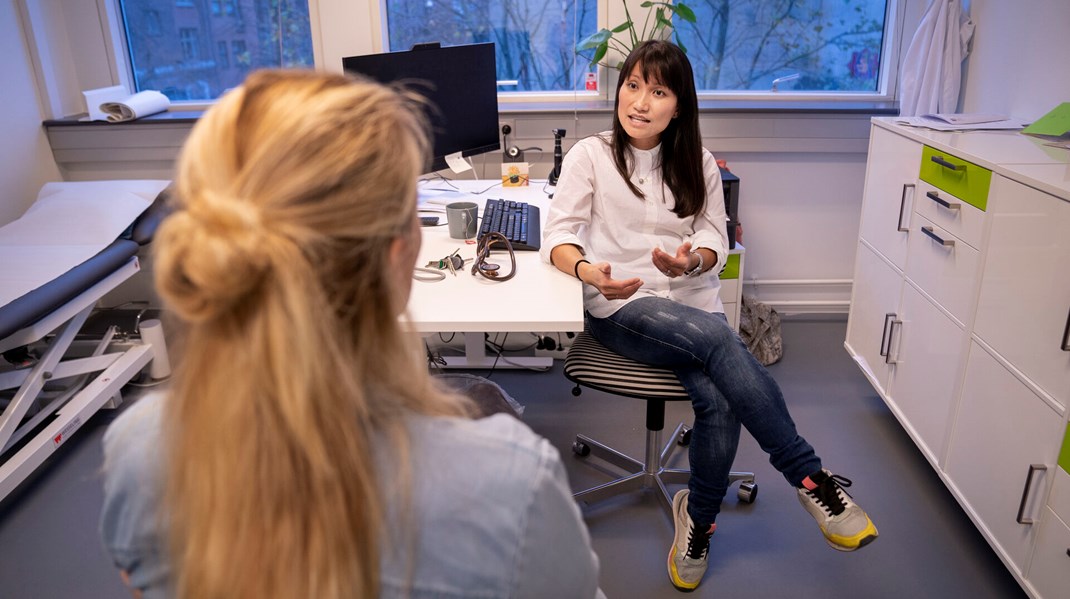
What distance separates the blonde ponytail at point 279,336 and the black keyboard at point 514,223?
4.67ft

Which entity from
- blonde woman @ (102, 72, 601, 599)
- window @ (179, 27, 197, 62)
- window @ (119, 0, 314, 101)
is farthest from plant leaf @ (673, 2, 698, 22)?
blonde woman @ (102, 72, 601, 599)

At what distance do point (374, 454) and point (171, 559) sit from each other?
0.77 ft

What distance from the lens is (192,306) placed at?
0.66 metres

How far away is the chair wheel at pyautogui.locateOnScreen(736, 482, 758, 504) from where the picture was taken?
2.25 m

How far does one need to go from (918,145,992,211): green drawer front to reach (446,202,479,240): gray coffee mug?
126 cm

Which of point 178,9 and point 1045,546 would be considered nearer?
point 1045,546

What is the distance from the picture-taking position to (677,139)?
6.82ft

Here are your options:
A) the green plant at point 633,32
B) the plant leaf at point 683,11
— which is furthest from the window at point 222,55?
the plant leaf at point 683,11

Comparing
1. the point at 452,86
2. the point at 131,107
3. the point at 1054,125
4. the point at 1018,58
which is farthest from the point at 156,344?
the point at 1018,58

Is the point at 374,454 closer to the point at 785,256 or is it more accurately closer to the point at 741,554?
the point at 741,554

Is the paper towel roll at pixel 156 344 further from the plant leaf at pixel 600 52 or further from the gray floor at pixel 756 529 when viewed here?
the plant leaf at pixel 600 52

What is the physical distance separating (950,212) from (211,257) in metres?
1.97

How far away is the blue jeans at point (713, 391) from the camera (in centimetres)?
182

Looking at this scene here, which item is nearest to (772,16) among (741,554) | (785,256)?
(785,256)
